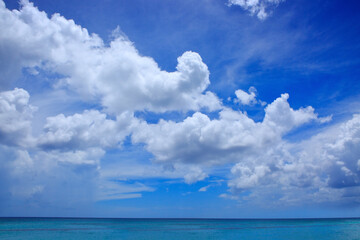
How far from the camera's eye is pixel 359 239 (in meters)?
51.2

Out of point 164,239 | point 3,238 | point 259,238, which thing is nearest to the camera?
point 3,238

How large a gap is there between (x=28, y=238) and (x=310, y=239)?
195 ft

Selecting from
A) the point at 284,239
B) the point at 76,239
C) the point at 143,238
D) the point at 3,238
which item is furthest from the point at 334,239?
the point at 3,238

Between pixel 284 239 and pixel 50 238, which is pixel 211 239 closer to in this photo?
pixel 284 239

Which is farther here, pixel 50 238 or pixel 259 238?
pixel 259 238

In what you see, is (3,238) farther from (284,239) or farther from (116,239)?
(284,239)

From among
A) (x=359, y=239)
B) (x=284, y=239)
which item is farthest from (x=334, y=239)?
(x=284, y=239)

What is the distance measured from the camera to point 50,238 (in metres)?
51.4

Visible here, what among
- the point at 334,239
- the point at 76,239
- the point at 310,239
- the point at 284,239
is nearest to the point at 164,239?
the point at 76,239

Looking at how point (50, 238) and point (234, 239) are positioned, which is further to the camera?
point (234, 239)

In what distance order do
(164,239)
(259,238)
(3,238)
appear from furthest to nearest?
(259,238) < (164,239) < (3,238)

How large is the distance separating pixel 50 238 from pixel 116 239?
13.2m

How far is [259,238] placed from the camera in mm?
57156

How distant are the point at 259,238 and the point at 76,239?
3955 cm
